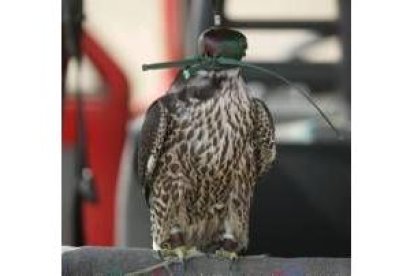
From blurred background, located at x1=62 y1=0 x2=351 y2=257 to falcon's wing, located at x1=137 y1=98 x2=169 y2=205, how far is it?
1 cm

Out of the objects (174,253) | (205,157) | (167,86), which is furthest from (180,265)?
(167,86)

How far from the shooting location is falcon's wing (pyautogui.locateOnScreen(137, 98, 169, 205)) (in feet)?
5.16

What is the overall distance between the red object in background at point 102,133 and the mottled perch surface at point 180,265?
0.03 m

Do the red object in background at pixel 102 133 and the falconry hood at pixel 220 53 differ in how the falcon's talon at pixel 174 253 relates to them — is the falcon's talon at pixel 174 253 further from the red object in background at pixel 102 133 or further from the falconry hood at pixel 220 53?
the falconry hood at pixel 220 53

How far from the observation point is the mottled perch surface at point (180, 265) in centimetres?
158

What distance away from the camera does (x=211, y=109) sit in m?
1.56

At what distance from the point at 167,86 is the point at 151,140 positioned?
0.27 feet

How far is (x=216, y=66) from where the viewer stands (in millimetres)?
1568

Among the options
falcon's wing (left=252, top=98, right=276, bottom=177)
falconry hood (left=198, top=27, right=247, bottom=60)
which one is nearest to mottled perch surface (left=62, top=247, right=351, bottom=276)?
falcon's wing (left=252, top=98, right=276, bottom=177)

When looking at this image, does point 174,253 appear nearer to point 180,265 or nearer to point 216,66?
point 180,265

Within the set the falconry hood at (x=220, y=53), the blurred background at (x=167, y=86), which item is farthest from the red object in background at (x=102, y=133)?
the falconry hood at (x=220, y=53)
